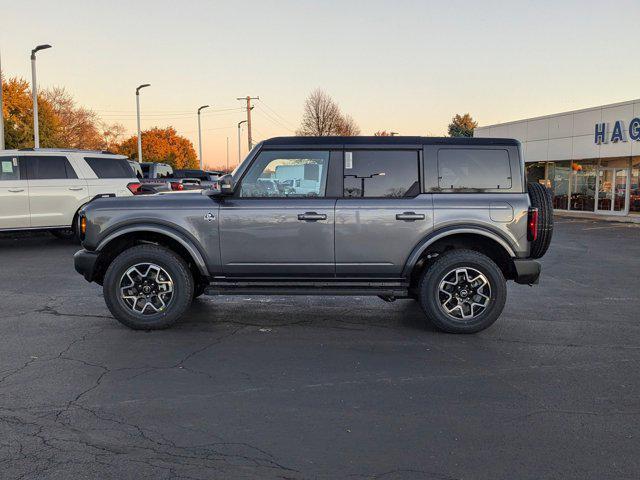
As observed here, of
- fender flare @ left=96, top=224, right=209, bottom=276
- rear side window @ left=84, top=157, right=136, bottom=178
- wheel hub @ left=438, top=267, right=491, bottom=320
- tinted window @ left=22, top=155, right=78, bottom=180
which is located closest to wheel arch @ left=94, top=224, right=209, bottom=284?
fender flare @ left=96, top=224, right=209, bottom=276

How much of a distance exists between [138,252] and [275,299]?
2183 mm

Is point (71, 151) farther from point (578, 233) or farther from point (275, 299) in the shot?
point (578, 233)

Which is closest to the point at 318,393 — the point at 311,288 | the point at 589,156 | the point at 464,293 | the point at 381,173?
the point at 311,288

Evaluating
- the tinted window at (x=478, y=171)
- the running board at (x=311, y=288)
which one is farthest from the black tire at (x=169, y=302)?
the tinted window at (x=478, y=171)

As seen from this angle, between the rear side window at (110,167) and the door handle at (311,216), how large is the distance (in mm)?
8691

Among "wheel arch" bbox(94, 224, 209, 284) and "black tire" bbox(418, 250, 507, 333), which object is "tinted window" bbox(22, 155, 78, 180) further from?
"black tire" bbox(418, 250, 507, 333)

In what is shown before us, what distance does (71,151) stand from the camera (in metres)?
13.2

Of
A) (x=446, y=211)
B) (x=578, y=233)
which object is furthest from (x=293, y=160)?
(x=578, y=233)

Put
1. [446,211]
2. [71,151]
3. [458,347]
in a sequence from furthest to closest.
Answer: [71,151] → [446,211] → [458,347]

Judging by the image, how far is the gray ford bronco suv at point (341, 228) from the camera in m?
6.14

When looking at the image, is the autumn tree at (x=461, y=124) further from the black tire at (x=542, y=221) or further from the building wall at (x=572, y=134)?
the black tire at (x=542, y=221)

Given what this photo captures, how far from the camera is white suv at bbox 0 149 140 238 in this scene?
1235 centimetres

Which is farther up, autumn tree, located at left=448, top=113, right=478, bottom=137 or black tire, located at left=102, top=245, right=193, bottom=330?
autumn tree, located at left=448, top=113, right=478, bottom=137

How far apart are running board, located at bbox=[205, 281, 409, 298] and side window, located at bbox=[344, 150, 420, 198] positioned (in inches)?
36.7
